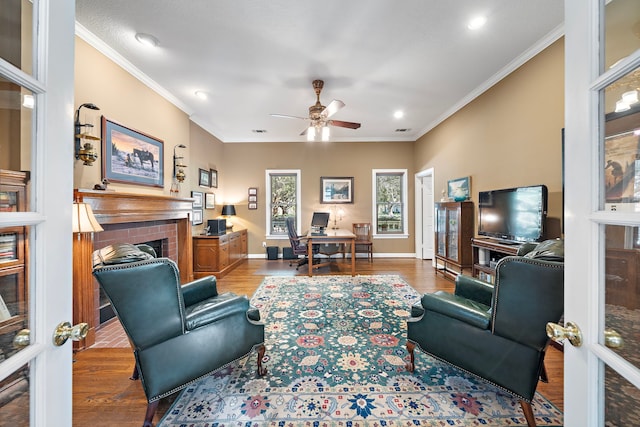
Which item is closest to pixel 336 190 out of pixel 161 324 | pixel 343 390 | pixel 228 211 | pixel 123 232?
pixel 228 211

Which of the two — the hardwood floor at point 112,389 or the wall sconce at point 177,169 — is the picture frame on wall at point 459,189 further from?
the wall sconce at point 177,169

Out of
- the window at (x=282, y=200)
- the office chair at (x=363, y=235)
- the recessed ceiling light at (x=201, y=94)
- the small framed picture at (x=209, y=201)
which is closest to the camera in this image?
the recessed ceiling light at (x=201, y=94)

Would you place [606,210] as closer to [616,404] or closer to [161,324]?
[616,404]

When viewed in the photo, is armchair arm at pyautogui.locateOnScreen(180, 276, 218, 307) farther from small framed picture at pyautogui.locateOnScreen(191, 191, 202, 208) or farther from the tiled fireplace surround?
small framed picture at pyautogui.locateOnScreen(191, 191, 202, 208)

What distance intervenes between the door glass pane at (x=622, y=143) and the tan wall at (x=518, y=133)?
8.06 feet

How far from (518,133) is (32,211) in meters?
4.14

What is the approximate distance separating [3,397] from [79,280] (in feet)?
7.45

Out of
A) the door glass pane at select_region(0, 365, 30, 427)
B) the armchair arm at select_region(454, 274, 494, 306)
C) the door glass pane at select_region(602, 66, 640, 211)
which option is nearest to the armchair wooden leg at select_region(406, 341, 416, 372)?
the armchair arm at select_region(454, 274, 494, 306)

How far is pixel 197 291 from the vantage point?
212 cm

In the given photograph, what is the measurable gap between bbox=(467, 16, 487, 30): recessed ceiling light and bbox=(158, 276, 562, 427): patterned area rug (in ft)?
10.5

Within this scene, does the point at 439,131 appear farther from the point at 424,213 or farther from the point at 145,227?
the point at 145,227

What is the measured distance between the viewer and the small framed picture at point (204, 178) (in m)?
4.95

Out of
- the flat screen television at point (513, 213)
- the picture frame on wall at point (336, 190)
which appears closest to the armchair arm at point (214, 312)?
the flat screen television at point (513, 213)

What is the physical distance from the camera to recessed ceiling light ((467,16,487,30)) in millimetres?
2324
